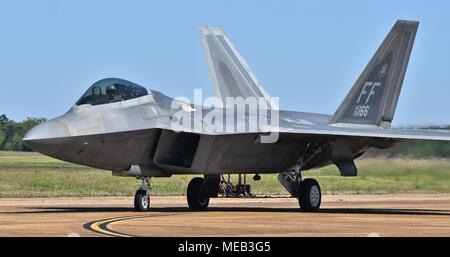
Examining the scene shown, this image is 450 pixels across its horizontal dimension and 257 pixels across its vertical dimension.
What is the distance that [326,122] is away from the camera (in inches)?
958

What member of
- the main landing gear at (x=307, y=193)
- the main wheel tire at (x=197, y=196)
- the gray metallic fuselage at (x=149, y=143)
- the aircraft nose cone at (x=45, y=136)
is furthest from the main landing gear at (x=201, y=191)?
the aircraft nose cone at (x=45, y=136)

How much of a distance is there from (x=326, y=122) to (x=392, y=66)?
6.99 feet

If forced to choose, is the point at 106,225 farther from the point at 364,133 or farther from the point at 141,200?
the point at 364,133

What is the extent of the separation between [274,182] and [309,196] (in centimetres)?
1692

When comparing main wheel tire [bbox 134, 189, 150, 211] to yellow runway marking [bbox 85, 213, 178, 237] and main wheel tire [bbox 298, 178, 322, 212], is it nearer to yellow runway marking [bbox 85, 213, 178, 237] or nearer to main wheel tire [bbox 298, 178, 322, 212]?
yellow runway marking [bbox 85, 213, 178, 237]

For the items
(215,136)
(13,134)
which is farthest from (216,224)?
(13,134)

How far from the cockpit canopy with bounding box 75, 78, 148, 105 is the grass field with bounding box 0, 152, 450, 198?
322 inches

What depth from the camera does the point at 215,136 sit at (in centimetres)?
2056

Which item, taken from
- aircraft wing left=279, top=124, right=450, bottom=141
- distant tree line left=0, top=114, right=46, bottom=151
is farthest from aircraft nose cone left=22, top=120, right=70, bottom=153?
distant tree line left=0, top=114, right=46, bottom=151

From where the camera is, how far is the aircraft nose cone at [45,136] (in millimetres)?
18250
